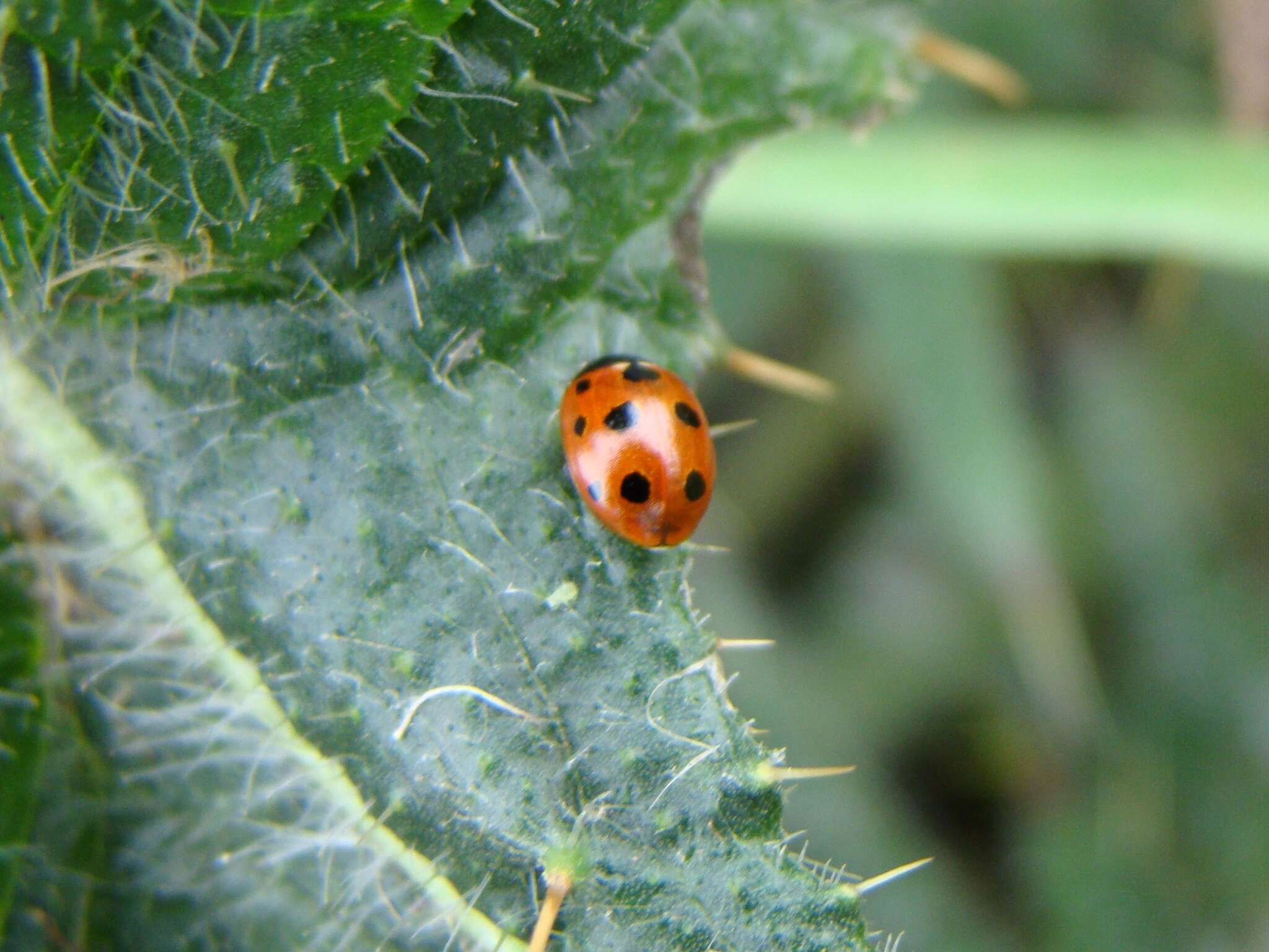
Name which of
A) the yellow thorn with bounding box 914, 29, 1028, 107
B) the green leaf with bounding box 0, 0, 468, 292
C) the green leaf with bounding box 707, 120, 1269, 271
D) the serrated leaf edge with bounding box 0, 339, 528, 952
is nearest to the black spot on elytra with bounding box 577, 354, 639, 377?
the green leaf with bounding box 0, 0, 468, 292

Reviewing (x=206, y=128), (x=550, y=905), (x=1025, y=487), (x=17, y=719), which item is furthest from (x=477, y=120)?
(x=1025, y=487)

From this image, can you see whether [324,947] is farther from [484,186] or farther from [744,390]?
[744,390]

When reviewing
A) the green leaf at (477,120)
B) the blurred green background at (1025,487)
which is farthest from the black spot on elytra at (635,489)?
the blurred green background at (1025,487)

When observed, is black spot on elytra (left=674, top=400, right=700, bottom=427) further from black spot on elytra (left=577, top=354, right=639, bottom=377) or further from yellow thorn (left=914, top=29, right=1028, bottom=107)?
yellow thorn (left=914, top=29, right=1028, bottom=107)

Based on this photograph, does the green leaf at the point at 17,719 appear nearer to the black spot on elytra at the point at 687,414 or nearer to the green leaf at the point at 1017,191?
the black spot on elytra at the point at 687,414

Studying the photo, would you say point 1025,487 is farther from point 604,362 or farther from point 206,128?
point 206,128

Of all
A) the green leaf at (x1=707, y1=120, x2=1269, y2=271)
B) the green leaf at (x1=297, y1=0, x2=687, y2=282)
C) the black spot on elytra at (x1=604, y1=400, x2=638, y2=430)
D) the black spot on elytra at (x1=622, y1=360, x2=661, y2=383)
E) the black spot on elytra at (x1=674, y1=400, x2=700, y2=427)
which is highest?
the green leaf at (x1=297, y1=0, x2=687, y2=282)
